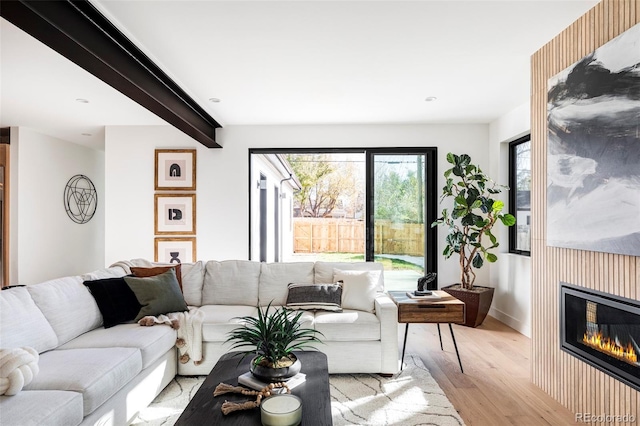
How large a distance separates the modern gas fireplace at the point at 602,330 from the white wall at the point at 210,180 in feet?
9.22

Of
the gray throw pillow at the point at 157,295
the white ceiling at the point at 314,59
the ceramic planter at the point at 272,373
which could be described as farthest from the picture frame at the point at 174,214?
the ceramic planter at the point at 272,373

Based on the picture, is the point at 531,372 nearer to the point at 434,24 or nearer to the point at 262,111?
the point at 434,24

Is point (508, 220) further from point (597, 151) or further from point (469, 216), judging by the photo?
point (597, 151)

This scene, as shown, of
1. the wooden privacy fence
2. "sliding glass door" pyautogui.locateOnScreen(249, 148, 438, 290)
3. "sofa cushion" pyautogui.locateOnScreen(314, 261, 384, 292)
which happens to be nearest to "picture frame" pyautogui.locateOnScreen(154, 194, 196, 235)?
"sliding glass door" pyautogui.locateOnScreen(249, 148, 438, 290)

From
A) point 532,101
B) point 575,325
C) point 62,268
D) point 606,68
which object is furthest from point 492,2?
point 62,268

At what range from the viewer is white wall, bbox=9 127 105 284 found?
570cm

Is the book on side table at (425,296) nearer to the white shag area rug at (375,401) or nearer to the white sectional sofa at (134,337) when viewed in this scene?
the white sectional sofa at (134,337)

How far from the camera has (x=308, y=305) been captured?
11.9ft

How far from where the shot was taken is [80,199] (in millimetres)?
6953

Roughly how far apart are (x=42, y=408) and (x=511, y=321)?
474 cm

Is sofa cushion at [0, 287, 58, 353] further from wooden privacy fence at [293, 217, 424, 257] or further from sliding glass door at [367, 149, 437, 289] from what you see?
wooden privacy fence at [293, 217, 424, 257]

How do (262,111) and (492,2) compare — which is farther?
(262,111)

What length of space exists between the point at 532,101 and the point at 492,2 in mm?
1064

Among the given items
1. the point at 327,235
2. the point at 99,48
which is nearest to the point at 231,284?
the point at 99,48
